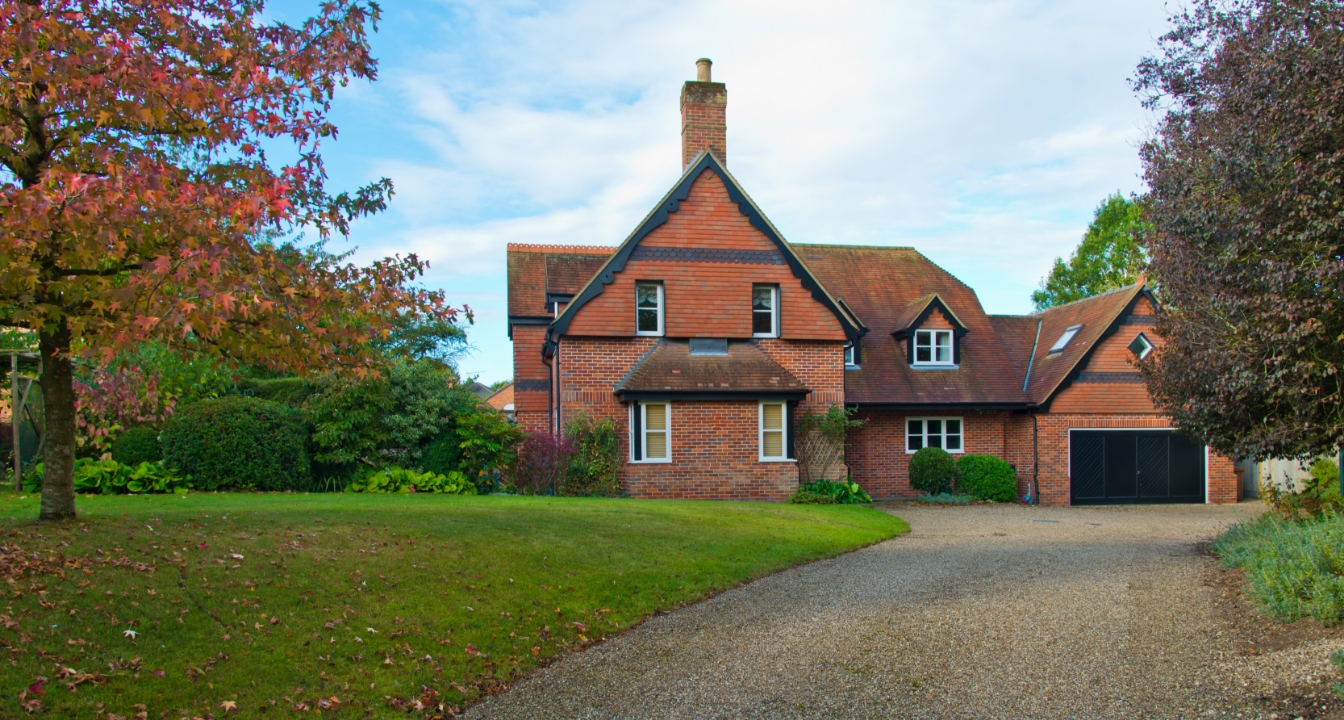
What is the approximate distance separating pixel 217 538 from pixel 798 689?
20.0 ft

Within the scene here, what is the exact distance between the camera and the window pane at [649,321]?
69.6 ft

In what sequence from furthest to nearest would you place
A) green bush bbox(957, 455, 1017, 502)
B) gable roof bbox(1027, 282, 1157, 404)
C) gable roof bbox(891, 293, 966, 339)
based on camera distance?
gable roof bbox(891, 293, 966, 339) → gable roof bbox(1027, 282, 1157, 404) → green bush bbox(957, 455, 1017, 502)

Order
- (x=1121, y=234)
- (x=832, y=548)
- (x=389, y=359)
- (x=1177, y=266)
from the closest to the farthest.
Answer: (x=389, y=359)
(x=1177, y=266)
(x=832, y=548)
(x=1121, y=234)

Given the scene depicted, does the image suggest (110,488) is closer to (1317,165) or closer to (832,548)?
(832,548)

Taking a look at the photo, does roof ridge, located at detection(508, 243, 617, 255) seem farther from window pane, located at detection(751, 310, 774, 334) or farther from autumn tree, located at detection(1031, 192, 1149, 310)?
autumn tree, located at detection(1031, 192, 1149, 310)

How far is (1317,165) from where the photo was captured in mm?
9758

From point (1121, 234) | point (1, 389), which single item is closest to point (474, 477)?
point (1, 389)

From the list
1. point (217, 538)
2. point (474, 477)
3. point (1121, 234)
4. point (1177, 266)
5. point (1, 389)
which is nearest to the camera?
point (217, 538)

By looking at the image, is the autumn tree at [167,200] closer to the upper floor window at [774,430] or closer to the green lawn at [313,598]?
the green lawn at [313,598]

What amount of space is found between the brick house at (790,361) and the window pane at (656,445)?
0.13 ft

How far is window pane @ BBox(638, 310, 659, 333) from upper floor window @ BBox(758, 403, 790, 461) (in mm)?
3308

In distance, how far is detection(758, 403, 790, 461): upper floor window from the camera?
20828 mm

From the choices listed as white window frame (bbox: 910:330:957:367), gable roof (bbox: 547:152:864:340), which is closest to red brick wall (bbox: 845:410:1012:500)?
white window frame (bbox: 910:330:957:367)

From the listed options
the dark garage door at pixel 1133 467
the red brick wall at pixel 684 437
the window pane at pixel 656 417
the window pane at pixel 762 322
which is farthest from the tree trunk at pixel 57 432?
the dark garage door at pixel 1133 467
